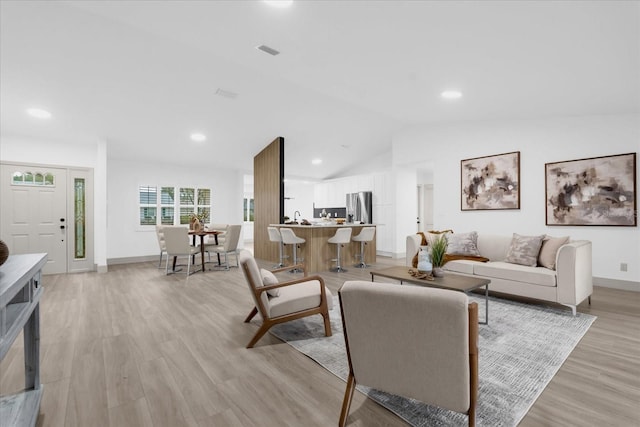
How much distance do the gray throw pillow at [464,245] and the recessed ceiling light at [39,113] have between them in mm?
6779

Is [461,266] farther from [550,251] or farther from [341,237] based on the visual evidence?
[341,237]

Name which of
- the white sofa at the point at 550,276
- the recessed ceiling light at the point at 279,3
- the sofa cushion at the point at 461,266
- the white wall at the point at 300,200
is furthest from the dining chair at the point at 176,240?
the white wall at the point at 300,200

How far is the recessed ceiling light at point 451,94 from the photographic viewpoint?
4394 mm

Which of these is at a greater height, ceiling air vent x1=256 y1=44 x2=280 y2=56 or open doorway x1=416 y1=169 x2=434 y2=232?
ceiling air vent x1=256 y1=44 x2=280 y2=56

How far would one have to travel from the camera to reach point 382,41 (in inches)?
127

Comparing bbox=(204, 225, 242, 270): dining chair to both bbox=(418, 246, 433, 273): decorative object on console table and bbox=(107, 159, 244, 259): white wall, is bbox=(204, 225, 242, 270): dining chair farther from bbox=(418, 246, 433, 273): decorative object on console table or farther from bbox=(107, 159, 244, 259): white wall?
bbox=(418, 246, 433, 273): decorative object on console table

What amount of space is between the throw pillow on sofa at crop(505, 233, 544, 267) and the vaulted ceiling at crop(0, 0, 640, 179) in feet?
6.41

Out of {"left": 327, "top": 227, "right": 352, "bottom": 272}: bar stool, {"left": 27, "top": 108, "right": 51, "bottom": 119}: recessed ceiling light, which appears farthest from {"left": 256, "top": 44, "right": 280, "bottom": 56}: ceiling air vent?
{"left": 27, "top": 108, "right": 51, "bottom": 119}: recessed ceiling light

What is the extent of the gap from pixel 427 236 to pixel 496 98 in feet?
7.37

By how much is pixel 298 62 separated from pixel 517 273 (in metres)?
3.78

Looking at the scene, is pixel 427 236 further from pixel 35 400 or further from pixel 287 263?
pixel 35 400

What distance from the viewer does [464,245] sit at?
179 inches

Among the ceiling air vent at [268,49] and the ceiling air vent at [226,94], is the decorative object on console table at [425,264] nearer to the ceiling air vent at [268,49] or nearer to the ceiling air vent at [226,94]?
the ceiling air vent at [268,49]

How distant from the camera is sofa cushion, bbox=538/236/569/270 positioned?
3.68m
